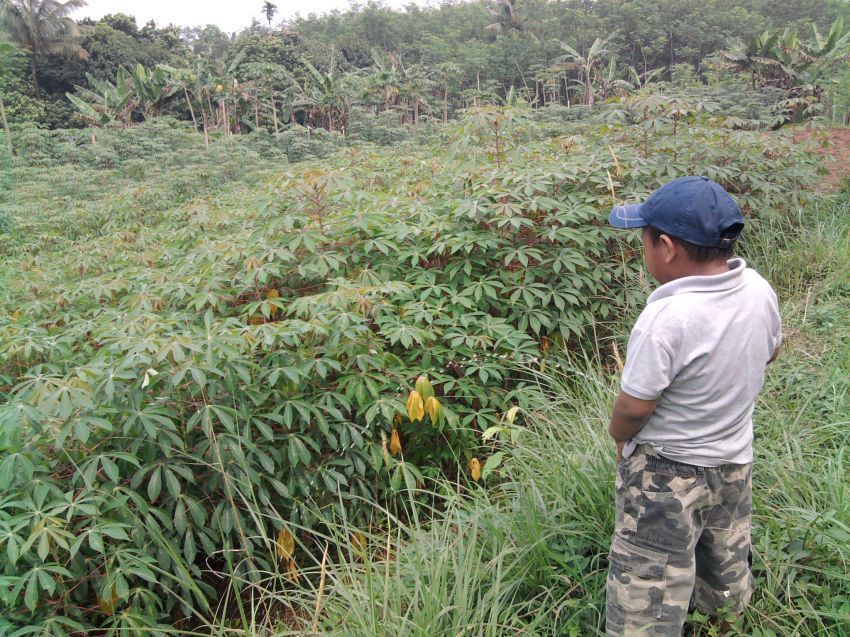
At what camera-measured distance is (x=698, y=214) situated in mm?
1354

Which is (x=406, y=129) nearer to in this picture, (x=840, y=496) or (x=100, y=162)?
(x=100, y=162)

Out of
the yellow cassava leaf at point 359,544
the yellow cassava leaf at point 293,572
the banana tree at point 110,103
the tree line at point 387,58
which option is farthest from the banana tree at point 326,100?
the yellow cassava leaf at point 359,544

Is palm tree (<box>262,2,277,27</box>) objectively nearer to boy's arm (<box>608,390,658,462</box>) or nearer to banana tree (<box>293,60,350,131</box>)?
banana tree (<box>293,60,350,131</box>)

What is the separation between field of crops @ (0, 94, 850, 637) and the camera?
72.6 inches

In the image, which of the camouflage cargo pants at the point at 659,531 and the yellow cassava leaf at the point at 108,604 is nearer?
the camouflage cargo pants at the point at 659,531

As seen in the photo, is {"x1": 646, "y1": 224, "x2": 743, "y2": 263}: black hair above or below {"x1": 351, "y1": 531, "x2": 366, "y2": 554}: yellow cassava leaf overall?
above

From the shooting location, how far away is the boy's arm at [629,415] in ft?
4.46

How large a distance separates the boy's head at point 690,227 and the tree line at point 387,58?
39.0 ft

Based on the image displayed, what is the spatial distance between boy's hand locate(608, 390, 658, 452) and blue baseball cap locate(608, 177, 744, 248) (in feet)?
1.28

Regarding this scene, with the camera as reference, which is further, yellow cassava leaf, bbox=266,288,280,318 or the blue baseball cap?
yellow cassava leaf, bbox=266,288,280,318

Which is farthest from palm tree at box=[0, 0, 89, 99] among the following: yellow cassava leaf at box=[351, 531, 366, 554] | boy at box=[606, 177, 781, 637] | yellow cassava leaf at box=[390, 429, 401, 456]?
boy at box=[606, 177, 781, 637]

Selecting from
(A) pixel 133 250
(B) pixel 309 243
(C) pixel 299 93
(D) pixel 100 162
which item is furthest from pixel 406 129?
(B) pixel 309 243

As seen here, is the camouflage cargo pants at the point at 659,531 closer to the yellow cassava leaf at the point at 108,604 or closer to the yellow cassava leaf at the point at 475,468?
the yellow cassava leaf at the point at 475,468

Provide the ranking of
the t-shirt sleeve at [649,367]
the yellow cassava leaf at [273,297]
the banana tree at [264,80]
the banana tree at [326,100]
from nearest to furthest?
the t-shirt sleeve at [649,367] < the yellow cassava leaf at [273,297] < the banana tree at [326,100] < the banana tree at [264,80]
